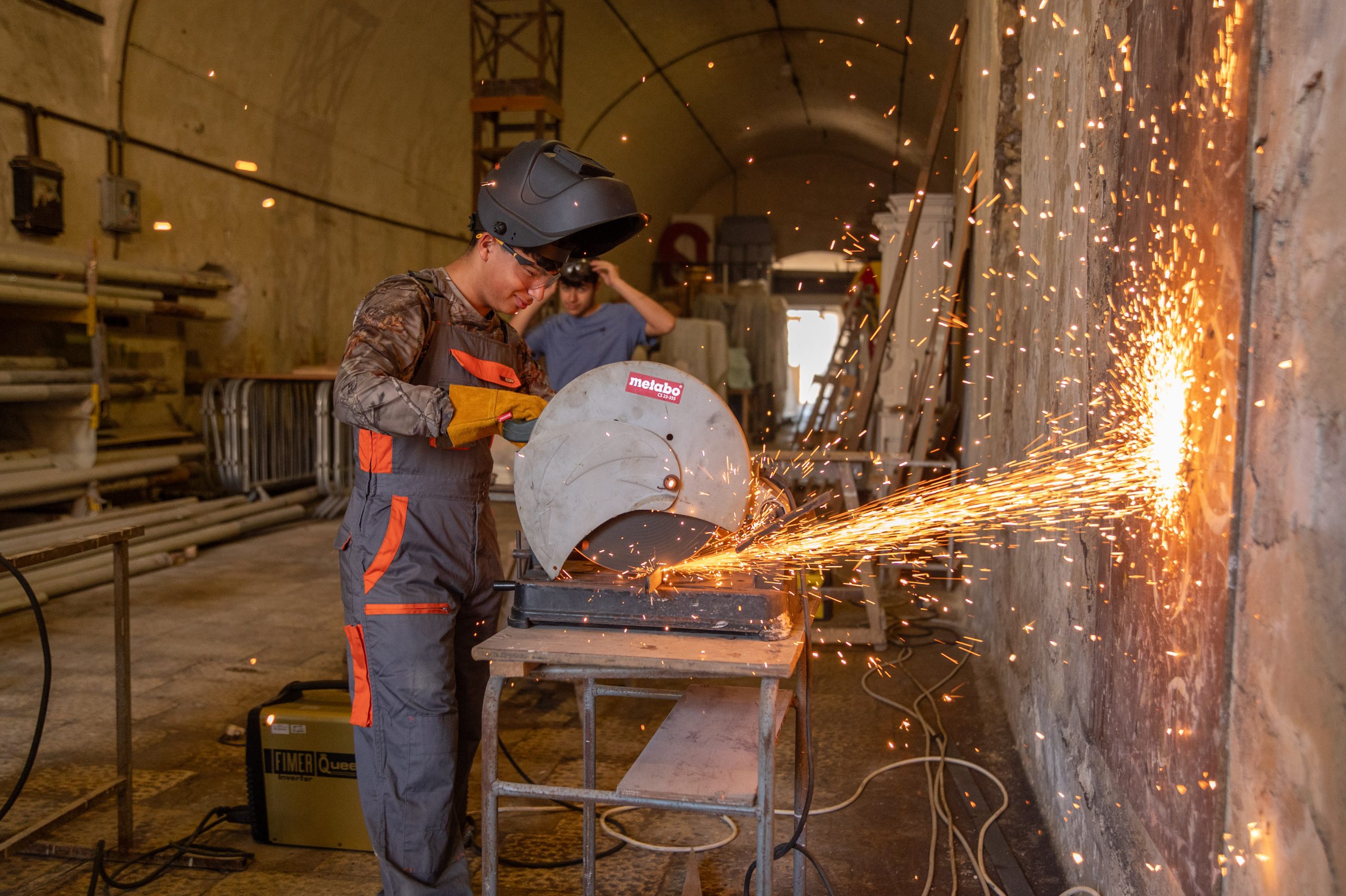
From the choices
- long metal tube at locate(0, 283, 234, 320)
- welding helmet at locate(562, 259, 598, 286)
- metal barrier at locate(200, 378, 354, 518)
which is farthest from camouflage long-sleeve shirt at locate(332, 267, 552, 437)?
metal barrier at locate(200, 378, 354, 518)

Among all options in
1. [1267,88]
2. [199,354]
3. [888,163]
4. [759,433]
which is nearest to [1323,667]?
[1267,88]

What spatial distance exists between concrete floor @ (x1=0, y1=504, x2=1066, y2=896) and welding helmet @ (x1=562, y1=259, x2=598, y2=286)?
1.70 m

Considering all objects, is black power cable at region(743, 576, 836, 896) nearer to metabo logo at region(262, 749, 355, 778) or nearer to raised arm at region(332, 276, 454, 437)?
raised arm at region(332, 276, 454, 437)

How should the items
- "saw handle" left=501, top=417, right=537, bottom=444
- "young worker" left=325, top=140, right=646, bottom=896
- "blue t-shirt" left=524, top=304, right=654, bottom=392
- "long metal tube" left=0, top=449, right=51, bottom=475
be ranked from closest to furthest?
"saw handle" left=501, top=417, right=537, bottom=444 → "young worker" left=325, top=140, right=646, bottom=896 → "blue t-shirt" left=524, top=304, right=654, bottom=392 → "long metal tube" left=0, top=449, right=51, bottom=475

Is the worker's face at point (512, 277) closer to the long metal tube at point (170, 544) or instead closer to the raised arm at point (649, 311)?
the raised arm at point (649, 311)

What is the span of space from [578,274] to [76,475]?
12.8 feet

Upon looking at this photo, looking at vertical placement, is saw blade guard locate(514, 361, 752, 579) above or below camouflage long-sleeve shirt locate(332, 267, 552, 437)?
below

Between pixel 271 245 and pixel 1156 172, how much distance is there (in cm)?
785

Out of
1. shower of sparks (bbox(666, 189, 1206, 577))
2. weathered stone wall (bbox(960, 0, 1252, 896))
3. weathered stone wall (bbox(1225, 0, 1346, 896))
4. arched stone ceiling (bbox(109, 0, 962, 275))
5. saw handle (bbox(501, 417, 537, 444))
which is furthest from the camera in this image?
arched stone ceiling (bbox(109, 0, 962, 275))

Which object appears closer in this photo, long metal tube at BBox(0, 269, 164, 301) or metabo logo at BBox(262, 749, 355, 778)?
metabo logo at BBox(262, 749, 355, 778)

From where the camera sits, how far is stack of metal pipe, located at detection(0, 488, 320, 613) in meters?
5.28

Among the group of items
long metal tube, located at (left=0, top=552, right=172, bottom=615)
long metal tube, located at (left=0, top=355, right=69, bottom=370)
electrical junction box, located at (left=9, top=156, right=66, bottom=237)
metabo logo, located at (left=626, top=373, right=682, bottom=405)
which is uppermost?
electrical junction box, located at (left=9, top=156, right=66, bottom=237)

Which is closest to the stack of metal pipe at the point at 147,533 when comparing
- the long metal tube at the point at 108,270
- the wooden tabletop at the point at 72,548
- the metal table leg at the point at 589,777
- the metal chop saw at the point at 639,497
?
the long metal tube at the point at 108,270

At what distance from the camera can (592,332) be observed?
4.31m
